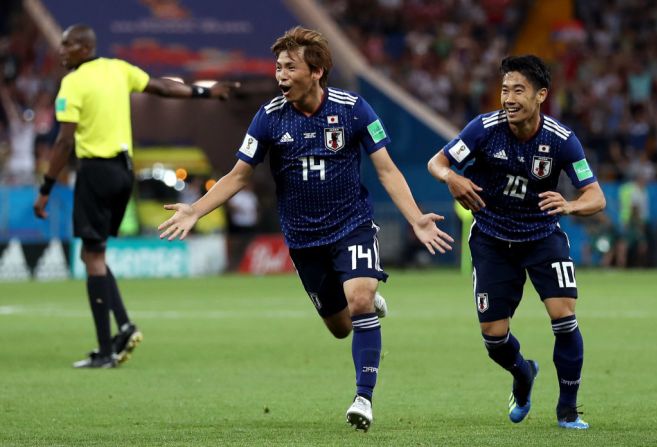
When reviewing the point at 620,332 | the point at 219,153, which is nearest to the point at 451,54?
the point at 219,153

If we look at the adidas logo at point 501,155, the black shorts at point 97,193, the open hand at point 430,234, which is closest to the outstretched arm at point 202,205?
the open hand at point 430,234

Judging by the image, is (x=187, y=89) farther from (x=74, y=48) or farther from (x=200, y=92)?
(x=74, y=48)

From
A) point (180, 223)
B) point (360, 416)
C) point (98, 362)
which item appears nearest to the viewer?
point (360, 416)

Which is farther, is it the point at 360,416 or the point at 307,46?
the point at 307,46

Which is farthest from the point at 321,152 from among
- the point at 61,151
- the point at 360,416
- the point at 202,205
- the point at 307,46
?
the point at 61,151

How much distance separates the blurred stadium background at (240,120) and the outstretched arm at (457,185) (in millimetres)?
17804

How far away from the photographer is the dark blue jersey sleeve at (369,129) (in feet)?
27.9

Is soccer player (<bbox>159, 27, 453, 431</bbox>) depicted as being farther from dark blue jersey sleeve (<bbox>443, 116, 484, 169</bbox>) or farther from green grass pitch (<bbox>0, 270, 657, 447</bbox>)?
green grass pitch (<bbox>0, 270, 657, 447</bbox>)

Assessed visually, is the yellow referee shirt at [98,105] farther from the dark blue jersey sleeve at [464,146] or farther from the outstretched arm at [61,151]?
the dark blue jersey sleeve at [464,146]

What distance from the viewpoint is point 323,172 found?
856cm

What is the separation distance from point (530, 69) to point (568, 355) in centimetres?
168

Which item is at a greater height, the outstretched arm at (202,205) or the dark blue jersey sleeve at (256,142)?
the dark blue jersey sleeve at (256,142)

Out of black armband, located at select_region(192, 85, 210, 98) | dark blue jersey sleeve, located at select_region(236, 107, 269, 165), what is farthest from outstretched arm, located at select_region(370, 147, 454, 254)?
black armband, located at select_region(192, 85, 210, 98)

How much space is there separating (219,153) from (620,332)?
1582 cm
